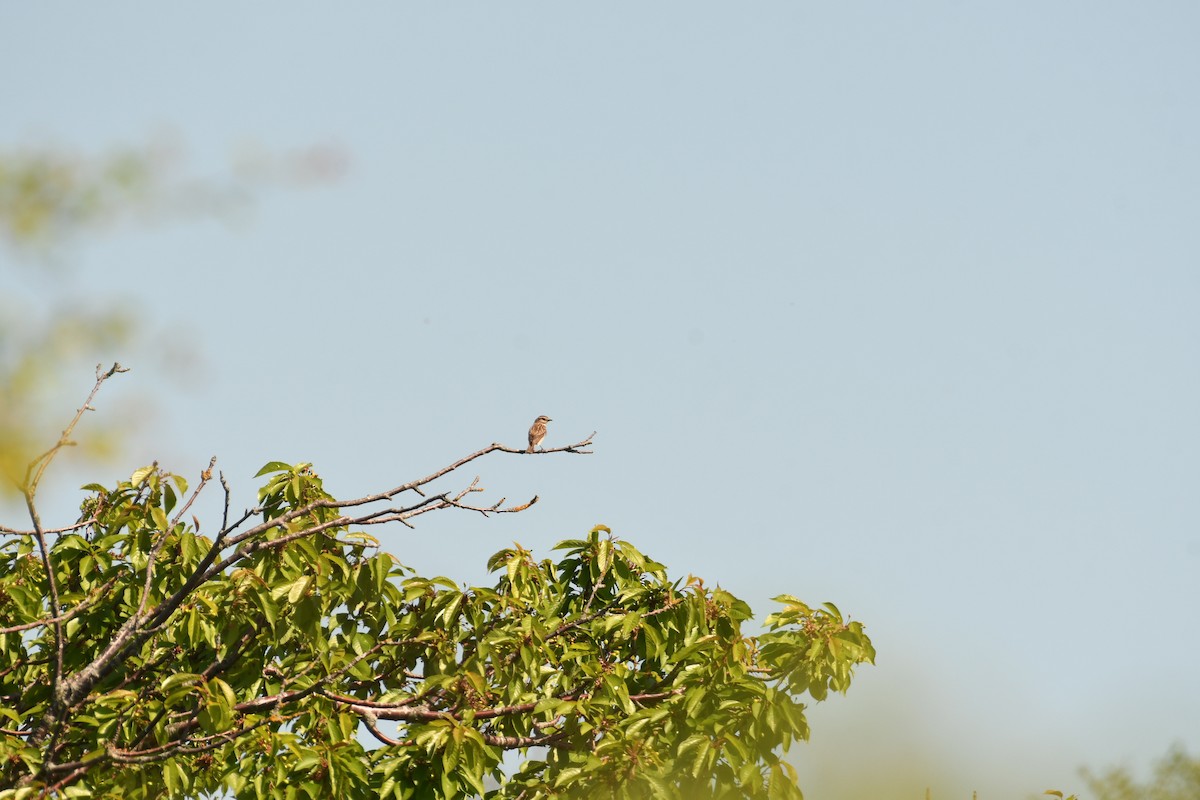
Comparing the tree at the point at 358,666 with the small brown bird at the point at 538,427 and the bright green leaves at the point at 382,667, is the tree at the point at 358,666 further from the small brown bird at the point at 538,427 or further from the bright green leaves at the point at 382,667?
the small brown bird at the point at 538,427

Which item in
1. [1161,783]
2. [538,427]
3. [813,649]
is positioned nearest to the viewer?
[813,649]

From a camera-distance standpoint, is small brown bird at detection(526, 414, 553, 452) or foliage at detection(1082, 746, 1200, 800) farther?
foliage at detection(1082, 746, 1200, 800)

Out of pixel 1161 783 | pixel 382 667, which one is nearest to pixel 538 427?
pixel 382 667

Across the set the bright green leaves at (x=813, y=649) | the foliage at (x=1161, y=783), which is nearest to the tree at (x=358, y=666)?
the bright green leaves at (x=813, y=649)

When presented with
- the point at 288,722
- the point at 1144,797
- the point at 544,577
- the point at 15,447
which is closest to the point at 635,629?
the point at 544,577

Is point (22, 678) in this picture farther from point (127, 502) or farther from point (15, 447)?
point (15, 447)

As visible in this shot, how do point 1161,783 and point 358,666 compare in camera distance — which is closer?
point 358,666

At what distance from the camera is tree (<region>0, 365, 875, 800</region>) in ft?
24.3

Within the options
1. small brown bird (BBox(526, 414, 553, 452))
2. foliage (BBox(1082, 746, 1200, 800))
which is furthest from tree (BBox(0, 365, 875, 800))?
foliage (BBox(1082, 746, 1200, 800))

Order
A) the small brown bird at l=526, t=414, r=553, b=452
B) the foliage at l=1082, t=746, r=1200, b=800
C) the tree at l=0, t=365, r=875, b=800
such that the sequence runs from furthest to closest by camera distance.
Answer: the foliage at l=1082, t=746, r=1200, b=800 < the small brown bird at l=526, t=414, r=553, b=452 < the tree at l=0, t=365, r=875, b=800

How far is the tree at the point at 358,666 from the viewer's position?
742 cm

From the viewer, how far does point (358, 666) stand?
8164 mm

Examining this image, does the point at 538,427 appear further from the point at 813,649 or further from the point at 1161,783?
the point at 1161,783

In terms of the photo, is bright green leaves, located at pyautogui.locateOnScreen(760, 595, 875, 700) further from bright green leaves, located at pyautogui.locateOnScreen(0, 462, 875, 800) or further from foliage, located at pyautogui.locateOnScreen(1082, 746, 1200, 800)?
foliage, located at pyautogui.locateOnScreen(1082, 746, 1200, 800)
